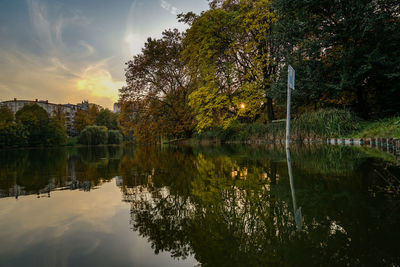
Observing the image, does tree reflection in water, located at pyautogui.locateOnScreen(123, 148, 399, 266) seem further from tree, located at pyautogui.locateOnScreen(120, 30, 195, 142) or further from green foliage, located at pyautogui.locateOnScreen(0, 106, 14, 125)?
green foliage, located at pyautogui.locateOnScreen(0, 106, 14, 125)

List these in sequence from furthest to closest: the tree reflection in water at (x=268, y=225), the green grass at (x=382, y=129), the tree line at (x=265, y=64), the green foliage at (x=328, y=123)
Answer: the green foliage at (x=328, y=123)
the tree line at (x=265, y=64)
the green grass at (x=382, y=129)
the tree reflection in water at (x=268, y=225)

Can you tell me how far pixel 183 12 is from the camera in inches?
526

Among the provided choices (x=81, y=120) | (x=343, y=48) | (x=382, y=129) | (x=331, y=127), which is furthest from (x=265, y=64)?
(x=81, y=120)

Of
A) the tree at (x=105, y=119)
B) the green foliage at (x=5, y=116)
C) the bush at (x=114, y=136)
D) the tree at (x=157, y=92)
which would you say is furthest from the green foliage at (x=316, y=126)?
the tree at (x=105, y=119)

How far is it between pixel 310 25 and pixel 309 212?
988cm

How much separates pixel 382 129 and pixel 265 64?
6.59m

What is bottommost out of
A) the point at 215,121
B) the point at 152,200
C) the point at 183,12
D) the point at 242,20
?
the point at 152,200

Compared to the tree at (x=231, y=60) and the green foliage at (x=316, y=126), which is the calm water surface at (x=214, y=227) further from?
the tree at (x=231, y=60)

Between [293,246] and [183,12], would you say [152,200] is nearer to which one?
[293,246]

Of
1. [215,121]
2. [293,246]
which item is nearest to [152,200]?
[293,246]

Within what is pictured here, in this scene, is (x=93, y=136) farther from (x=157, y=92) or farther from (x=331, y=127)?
(x=331, y=127)

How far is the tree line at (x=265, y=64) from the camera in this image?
8055mm

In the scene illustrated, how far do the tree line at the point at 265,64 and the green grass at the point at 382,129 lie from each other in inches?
73.9

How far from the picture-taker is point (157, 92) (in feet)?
59.6
